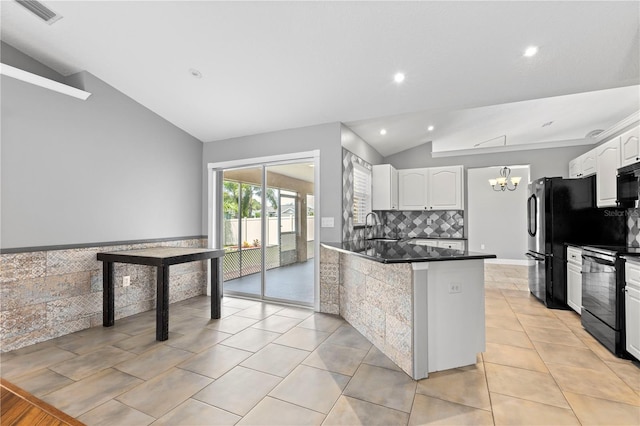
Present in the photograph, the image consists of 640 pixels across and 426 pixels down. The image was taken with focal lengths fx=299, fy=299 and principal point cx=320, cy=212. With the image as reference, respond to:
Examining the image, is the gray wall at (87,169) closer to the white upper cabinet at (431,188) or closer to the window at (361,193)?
the window at (361,193)

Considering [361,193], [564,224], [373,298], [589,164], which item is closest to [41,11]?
[373,298]

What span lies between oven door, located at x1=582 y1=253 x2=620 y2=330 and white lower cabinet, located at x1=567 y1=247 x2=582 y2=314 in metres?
0.37

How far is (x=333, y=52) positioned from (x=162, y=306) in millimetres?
2971

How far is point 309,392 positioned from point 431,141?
5472 millimetres

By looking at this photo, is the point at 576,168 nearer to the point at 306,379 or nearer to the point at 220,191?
the point at 306,379

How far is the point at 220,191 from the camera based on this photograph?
4.82m

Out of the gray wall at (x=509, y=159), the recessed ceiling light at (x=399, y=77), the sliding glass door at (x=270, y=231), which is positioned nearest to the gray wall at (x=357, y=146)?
the sliding glass door at (x=270, y=231)

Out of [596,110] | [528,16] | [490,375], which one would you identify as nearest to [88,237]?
[490,375]

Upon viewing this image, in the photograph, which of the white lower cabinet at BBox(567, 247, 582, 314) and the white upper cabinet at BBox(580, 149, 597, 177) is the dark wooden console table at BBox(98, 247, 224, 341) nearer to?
the white lower cabinet at BBox(567, 247, 582, 314)

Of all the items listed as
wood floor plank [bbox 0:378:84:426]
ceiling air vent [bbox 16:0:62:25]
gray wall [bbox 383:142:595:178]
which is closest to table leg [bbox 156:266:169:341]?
ceiling air vent [bbox 16:0:62:25]

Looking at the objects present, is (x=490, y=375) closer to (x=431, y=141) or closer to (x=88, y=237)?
(x=88, y=237)

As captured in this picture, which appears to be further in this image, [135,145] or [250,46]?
[135,145]

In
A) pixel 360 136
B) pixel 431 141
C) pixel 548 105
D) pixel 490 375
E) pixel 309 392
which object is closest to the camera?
pixel 309 392

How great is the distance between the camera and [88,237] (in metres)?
3.36
